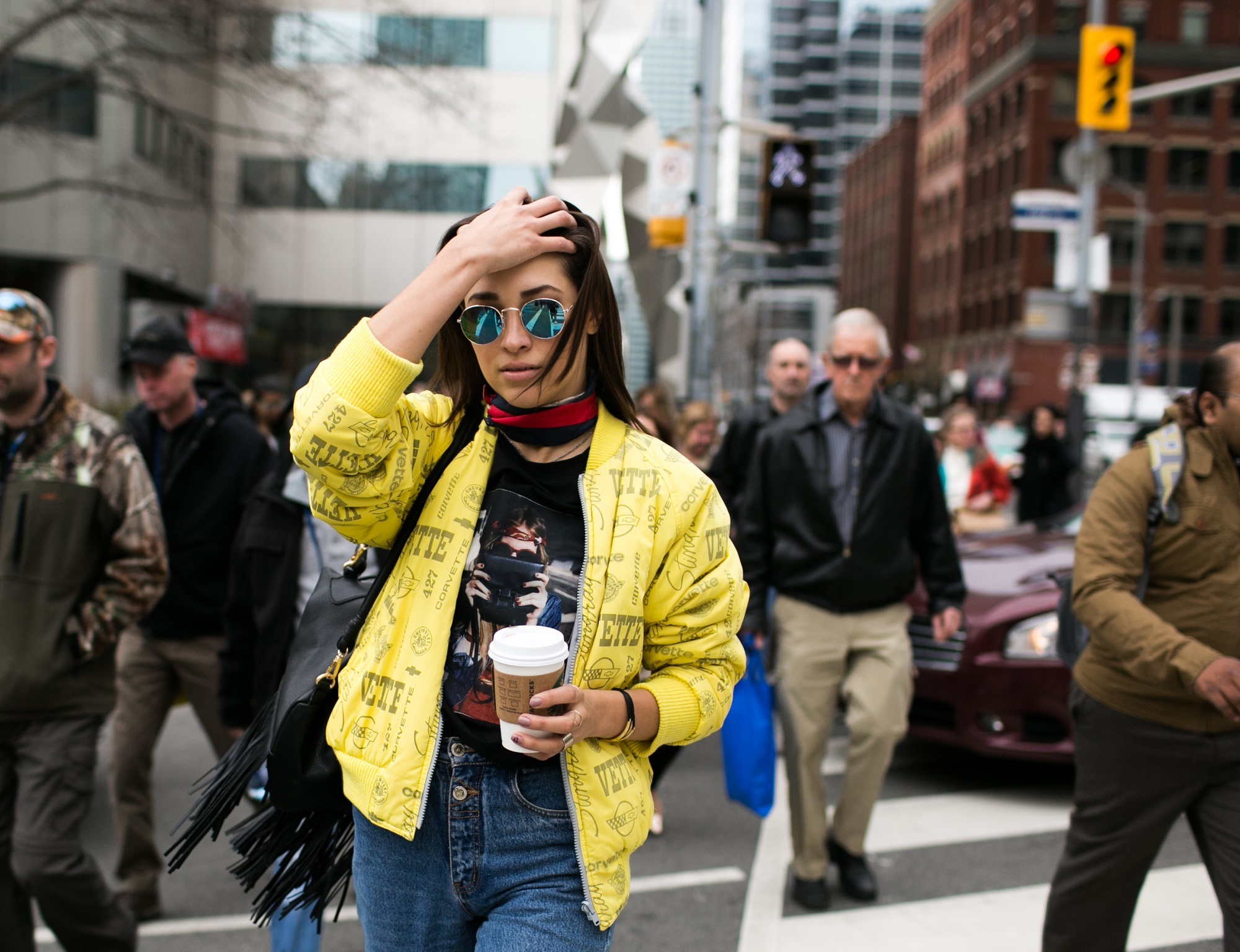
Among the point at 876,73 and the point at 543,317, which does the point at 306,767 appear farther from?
the point at 876,73

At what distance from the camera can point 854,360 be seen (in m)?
4.89

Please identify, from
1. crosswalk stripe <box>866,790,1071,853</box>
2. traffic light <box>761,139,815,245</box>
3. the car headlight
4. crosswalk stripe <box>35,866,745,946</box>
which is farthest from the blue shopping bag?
traffic light <box>761,139,815,245</box>

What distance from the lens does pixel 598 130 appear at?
16109 mm

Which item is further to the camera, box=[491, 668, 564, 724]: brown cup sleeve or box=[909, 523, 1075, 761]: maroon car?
box=[909, 523, 1075, 761]: maroon car

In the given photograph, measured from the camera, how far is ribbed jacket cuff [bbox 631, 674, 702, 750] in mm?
2152

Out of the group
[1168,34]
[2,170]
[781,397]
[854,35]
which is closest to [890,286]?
[1168,34]

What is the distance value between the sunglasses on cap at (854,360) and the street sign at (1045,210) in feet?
35.2

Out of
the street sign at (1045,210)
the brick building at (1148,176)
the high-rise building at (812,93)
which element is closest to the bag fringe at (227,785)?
the street sign at (1045,210)

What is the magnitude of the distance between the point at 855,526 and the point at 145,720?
9.54 ft

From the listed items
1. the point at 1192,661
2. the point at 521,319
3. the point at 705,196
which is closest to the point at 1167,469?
the point at 1192,661

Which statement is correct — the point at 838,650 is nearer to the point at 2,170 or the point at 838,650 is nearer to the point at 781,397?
the point at 781,397

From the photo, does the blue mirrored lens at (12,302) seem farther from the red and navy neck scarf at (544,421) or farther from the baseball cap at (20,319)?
the red and navy neck scarf at (544,421)

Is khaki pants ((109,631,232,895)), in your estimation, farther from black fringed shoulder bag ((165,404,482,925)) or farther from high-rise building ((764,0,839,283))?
high-rise building ((764,0,839,283))

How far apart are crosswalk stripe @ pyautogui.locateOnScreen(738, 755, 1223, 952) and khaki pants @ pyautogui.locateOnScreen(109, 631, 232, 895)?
2.23 m
